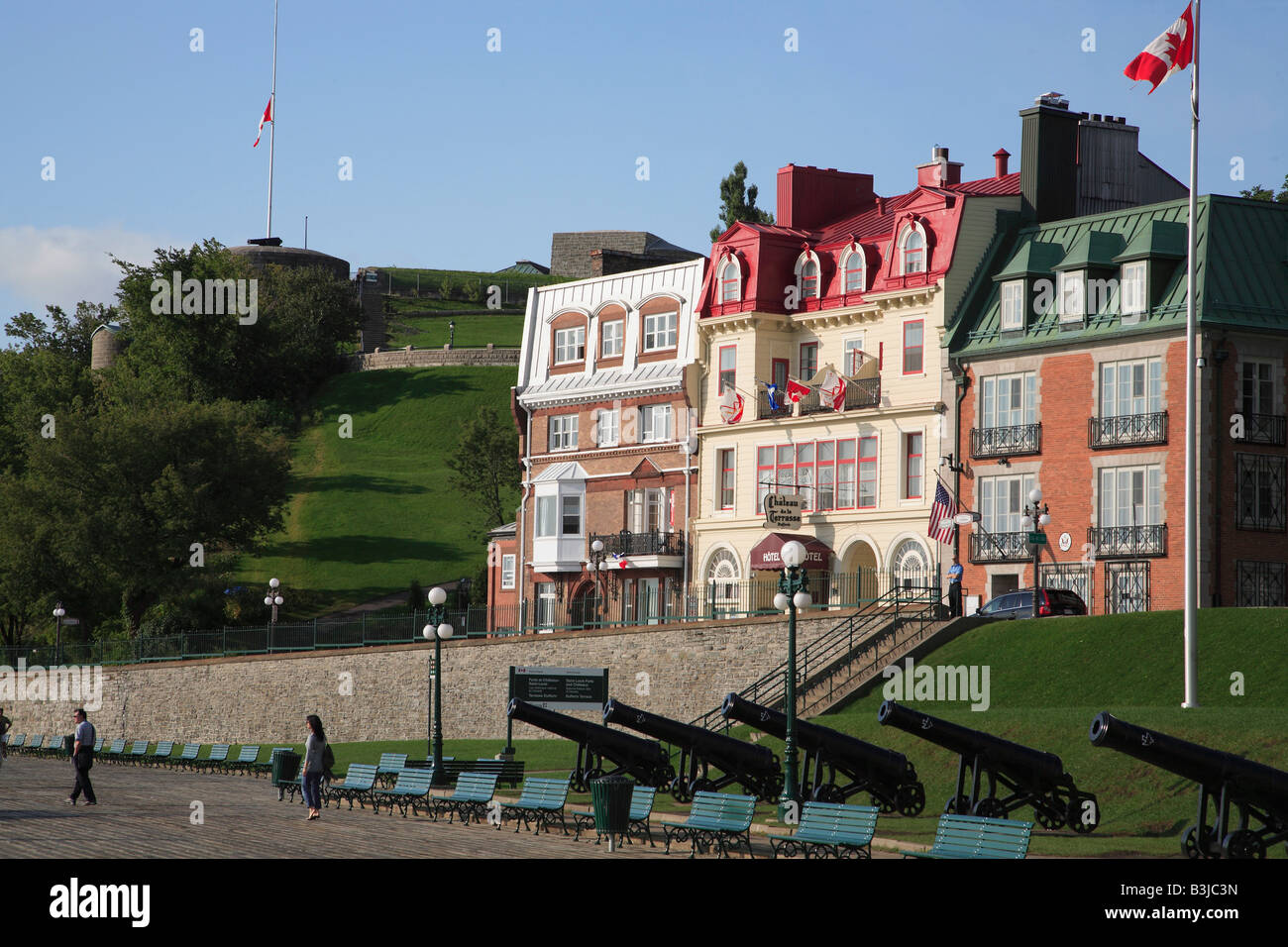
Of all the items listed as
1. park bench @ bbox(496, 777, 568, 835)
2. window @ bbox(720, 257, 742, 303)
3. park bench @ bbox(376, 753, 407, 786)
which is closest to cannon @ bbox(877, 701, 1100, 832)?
park bench @ bbox(496, 777, 568, 835)

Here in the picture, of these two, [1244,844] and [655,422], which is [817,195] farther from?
[1244,844]

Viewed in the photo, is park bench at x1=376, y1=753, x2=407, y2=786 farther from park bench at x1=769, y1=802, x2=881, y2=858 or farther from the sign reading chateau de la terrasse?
the sign reading chateau de la terrasse

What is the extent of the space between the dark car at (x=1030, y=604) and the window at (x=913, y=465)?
804 cm

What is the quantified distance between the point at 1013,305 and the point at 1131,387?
191 inches

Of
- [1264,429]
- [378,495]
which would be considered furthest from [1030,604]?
[378,495]

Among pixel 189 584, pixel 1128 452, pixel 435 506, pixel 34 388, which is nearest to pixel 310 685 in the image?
pixel 189 584

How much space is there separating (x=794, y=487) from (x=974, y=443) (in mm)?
6815

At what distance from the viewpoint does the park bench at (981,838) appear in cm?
2008

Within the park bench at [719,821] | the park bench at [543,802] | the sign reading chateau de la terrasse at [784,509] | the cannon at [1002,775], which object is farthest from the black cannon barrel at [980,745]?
the sign reading chateau de la terrasse at [784,509]

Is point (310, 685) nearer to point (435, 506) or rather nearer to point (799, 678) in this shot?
point (799, 678)

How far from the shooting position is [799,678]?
4178 cm

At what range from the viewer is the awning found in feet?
174

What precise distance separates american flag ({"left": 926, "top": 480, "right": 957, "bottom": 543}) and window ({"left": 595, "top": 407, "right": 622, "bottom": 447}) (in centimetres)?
1510

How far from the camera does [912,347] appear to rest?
172 feet
